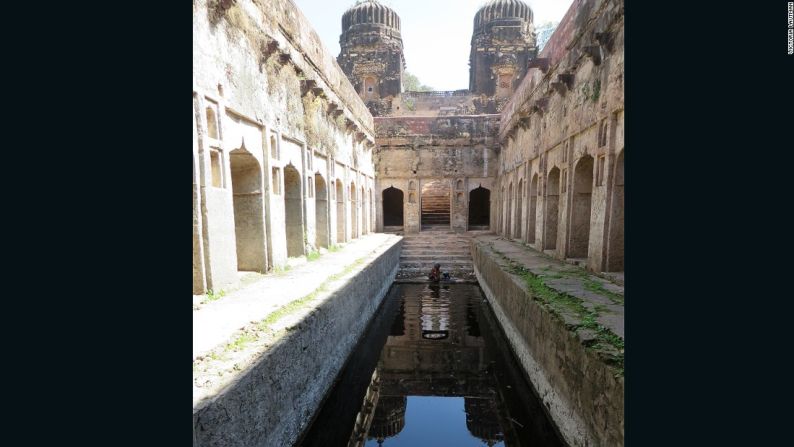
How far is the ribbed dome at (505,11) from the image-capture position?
2352 cm

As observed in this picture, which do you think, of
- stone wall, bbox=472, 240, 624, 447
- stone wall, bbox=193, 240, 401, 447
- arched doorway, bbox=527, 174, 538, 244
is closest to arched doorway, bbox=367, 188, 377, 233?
arched doorway, bbox=527, 174, 538, 244

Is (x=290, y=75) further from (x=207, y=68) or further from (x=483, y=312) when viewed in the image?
(x=483, y=312)

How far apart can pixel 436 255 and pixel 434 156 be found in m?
5.27

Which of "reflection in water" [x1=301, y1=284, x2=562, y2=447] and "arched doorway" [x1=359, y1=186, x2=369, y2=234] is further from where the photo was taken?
"arched doorway" [x1=359, y1=186, x2=369, y2=234]

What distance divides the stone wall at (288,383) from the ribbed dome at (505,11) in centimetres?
2174

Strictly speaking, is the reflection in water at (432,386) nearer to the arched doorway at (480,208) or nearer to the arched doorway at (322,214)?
the arched doorway at (322,214)

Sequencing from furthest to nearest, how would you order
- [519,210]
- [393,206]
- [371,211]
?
1. [393,206]
2. [371,211]
3. [519,210]

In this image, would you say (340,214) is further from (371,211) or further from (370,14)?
(370,14)

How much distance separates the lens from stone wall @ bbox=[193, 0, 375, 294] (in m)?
5.50

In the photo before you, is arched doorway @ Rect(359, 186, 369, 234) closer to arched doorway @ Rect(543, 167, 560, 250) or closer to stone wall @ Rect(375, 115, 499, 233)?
stone wall @ Rect(375, 115, 499, 233)

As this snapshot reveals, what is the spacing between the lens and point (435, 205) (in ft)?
79.7

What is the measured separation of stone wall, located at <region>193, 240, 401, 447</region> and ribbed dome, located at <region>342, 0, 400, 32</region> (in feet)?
68.3

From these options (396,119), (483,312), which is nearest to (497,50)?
(396,119)

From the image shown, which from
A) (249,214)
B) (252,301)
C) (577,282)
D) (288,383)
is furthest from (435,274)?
(288,383)
